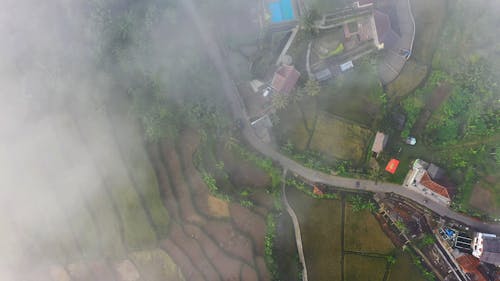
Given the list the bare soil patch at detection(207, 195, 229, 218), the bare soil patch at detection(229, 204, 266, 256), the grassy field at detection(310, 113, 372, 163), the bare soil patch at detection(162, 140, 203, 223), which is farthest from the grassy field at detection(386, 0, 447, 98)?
the bare soil patch at detection(162, 140, 203, 223)

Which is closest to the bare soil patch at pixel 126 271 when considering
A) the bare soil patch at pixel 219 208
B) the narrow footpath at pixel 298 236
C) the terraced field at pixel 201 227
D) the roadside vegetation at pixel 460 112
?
the terraced field at pixel 201 227

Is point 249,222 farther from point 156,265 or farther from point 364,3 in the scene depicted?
point 364,3

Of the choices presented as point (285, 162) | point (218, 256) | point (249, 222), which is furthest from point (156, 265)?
point (285, 162)

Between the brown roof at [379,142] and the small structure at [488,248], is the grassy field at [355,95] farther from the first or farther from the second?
the small structure at [488,248]

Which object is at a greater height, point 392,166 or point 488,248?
point 392,166

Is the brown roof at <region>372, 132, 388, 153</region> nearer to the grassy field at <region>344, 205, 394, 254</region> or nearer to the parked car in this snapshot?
the parked car

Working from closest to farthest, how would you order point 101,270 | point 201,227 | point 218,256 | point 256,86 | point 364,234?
point 218,256
point 201,227
point 364,234
point 101,270
point 256,86
